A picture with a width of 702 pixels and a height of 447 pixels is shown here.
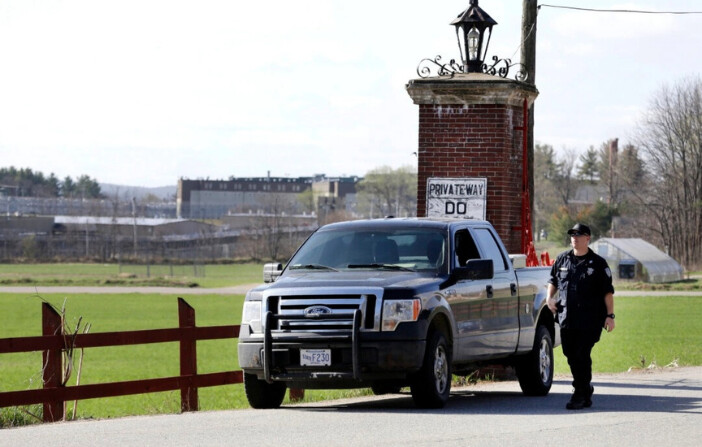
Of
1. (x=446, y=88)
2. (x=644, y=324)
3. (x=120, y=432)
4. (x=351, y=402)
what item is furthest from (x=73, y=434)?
(x=644, y=324)

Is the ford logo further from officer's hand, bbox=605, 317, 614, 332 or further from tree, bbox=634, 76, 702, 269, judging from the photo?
tree, bbox=634, 76, 702, 269

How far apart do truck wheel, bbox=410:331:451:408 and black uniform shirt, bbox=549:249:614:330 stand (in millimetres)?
1228

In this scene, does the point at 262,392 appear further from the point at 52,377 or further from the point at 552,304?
the point at 552,304

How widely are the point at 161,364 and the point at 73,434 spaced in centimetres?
2315

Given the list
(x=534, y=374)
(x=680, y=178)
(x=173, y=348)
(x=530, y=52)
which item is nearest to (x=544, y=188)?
(x=680, y=178)

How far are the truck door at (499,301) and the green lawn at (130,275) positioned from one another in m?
75.5

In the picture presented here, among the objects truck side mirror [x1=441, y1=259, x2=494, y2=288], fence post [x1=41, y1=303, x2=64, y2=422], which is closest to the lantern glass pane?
truck side mirror [x1=441, y1=259, x2=494, y2=288]

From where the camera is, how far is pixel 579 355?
1283 cm

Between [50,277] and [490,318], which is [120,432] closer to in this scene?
[490,318]

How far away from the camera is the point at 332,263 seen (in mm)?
13492

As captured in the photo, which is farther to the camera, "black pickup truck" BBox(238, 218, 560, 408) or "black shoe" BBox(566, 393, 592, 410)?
"black shoe" BBox(566, 393, 592, 410)

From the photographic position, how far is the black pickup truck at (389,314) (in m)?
12.2

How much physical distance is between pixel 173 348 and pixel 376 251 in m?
28.3

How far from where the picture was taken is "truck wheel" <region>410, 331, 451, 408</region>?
1242 centimetres
